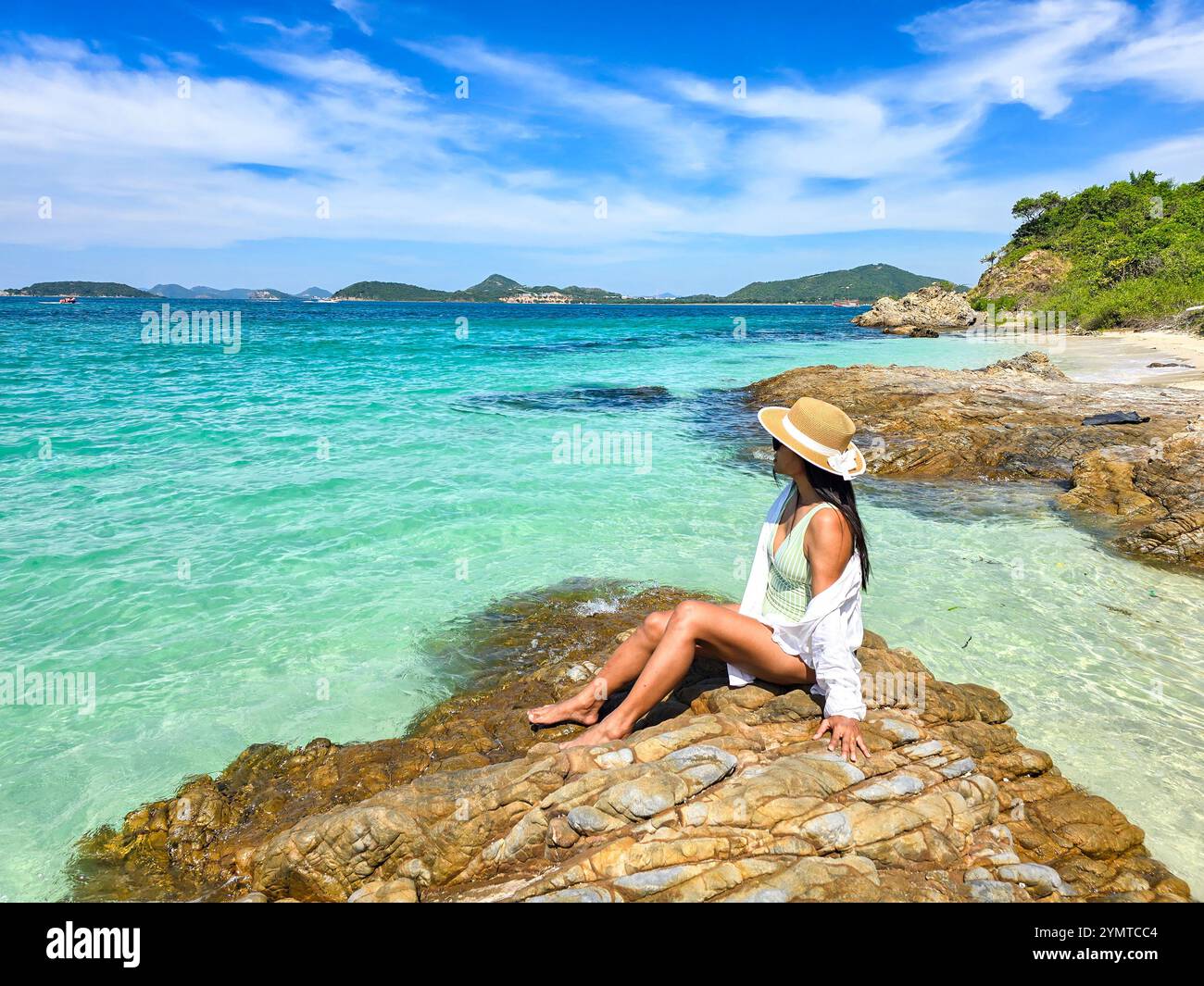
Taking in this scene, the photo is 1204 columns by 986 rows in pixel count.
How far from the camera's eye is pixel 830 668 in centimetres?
416

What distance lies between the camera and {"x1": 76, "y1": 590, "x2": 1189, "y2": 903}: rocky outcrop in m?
3.27

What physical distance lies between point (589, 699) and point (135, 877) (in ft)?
10.3

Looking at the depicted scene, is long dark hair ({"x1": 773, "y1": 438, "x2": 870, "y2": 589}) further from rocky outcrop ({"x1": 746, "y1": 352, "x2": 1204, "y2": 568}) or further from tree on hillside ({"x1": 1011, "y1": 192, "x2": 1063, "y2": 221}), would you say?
tree on hillside ({"x1": 1011, "y1": 192, "x2": 1063, "y2": 221})

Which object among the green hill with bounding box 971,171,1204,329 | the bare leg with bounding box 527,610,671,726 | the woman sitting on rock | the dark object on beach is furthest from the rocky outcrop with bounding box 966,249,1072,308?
the bare leg with bounding box 527,610,671,726

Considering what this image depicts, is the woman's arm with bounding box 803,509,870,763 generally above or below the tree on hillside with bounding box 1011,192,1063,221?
below

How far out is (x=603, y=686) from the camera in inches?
203

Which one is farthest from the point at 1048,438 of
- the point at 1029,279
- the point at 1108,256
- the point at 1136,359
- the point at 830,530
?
the point at 1029,279

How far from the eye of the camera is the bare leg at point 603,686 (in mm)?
5000

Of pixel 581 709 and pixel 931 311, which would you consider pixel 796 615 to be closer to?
pixel 581 709

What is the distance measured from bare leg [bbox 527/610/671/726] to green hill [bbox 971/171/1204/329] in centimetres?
4291

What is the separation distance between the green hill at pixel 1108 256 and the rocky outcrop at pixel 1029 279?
0.34 ft

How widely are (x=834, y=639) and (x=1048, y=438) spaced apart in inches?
493

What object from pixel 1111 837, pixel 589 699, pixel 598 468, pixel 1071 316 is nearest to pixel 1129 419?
pixel 598 468
